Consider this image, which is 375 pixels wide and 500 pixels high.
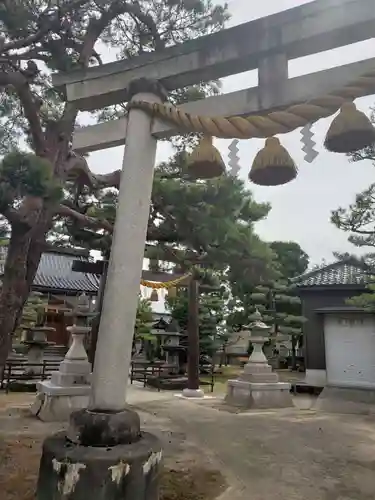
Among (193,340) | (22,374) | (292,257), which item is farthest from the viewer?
(292,257)

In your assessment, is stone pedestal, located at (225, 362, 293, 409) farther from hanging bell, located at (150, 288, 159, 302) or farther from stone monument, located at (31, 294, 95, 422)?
hanging bell, located at (150, 288, 159, 302)

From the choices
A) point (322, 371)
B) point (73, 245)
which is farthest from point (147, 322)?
point (73, 245)

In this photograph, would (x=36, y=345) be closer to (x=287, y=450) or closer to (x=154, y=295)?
(x=154, y=295)

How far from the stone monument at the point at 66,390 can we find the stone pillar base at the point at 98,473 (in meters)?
4.09

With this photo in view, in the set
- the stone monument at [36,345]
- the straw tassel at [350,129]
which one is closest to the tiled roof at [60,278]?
the stone monument at [36,345]

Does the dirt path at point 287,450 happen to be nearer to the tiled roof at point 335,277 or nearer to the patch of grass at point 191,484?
the patch of grass at point 191,484

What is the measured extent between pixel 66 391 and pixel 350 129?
234 inches

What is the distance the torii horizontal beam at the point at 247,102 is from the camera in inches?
108

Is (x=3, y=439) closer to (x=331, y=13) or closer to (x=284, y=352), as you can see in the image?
(x=331, y=13)

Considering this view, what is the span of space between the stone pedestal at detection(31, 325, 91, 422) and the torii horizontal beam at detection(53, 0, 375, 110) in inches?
187

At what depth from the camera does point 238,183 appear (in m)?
6.53

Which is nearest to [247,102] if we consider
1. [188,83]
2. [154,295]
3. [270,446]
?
[188,83]

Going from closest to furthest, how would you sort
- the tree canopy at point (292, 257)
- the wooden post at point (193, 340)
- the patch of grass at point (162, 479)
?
the patch of grass at point (162, 479)
the wooden post at point (193, 340)
the tree canopy at point (292, 257)

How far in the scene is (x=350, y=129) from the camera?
2432 mm
